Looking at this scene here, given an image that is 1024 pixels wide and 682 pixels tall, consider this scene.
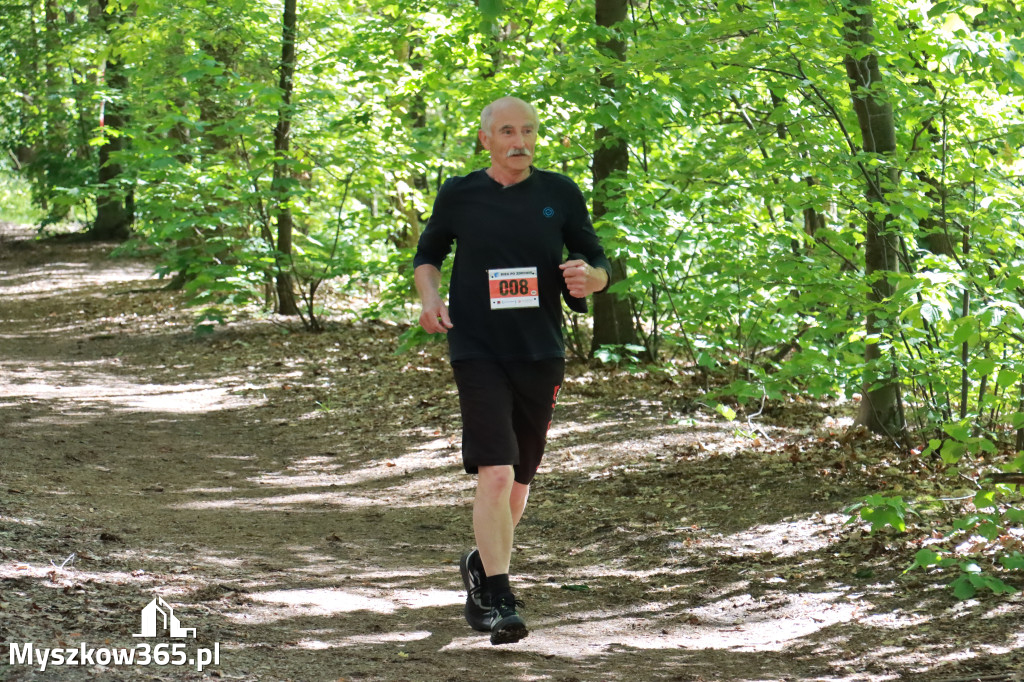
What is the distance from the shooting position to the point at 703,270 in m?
7.71

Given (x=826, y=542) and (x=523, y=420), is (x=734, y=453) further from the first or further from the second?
(x=523, y=420)

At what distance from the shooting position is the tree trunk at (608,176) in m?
8.48

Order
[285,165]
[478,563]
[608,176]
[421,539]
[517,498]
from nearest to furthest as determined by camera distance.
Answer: [478,563] → [517,498] → [421,539] → [608,176] → [285,165]

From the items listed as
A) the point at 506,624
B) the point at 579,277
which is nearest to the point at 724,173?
the point at 579,277

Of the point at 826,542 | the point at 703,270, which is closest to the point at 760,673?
the point at 826,542

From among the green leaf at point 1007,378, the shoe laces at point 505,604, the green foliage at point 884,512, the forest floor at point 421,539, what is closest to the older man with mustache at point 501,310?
the shoe laces at point 505,604

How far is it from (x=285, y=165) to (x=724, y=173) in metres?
6.35

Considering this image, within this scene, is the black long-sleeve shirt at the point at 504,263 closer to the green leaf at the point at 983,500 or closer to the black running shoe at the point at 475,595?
the black running shoe at the point at 475,595

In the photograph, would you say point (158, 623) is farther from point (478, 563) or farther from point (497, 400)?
point (497, 400)

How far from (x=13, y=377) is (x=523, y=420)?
802 centimetres

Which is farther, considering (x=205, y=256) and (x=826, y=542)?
(x=205, y=256)

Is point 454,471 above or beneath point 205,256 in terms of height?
beneath

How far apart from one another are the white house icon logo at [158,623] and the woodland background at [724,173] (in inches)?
101

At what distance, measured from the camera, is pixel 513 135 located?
3.91 m
